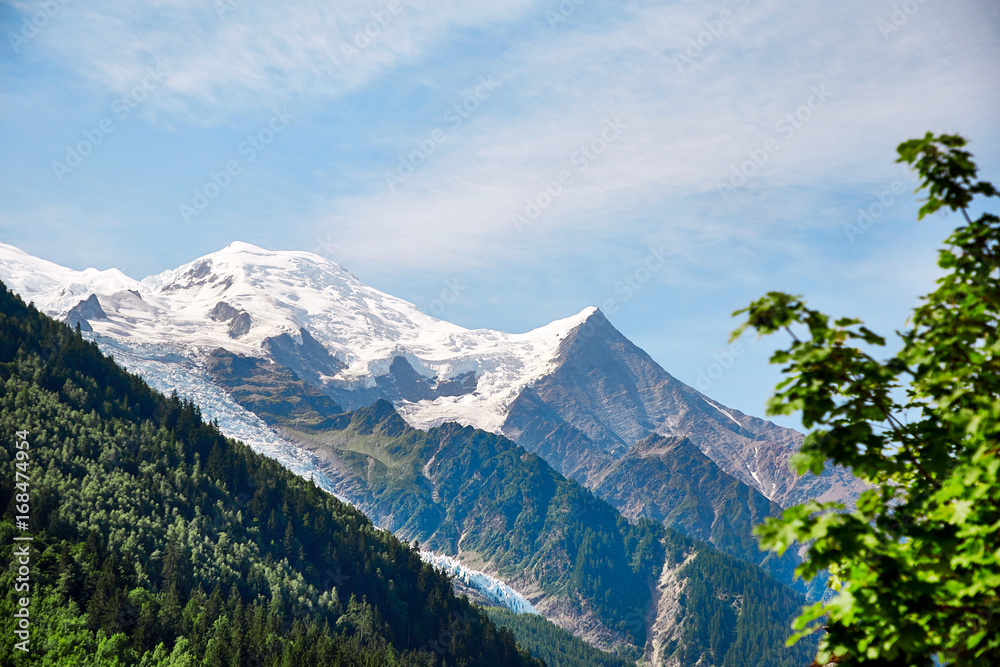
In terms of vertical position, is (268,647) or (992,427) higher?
(992,427)

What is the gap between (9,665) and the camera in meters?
116

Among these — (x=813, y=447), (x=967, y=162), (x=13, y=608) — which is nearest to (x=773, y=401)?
(x=813, y=447)

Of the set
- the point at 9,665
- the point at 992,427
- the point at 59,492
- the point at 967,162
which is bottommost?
the point at 9,665

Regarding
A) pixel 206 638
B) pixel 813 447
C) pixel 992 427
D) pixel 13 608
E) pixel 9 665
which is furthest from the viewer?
pixel 206 638

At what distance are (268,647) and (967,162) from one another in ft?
544

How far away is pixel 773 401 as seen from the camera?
1323 centimetres

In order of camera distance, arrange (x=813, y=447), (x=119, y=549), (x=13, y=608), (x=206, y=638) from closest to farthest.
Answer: (x=813, y=447)
(x=13, y=608)
(x=206, y=638)
(x=119, y=549)

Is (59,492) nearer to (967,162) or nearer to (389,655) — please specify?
(389,655)

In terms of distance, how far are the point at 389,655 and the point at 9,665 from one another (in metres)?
93.6

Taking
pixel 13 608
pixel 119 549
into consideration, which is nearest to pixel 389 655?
pixel 119 549

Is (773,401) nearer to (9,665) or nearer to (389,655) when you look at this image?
(9,665)

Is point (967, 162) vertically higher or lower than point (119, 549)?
higher

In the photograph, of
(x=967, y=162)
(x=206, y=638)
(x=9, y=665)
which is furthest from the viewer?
(x=206, y=638)

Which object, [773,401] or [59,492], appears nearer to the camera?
[773,401]
